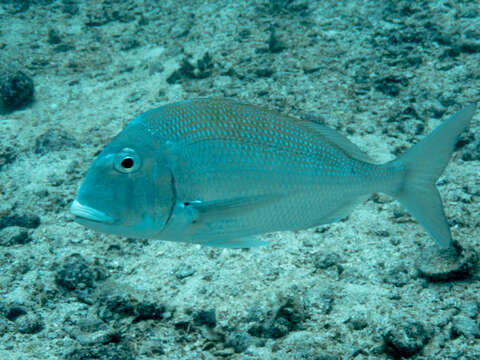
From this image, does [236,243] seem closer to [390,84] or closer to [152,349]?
[152,349]

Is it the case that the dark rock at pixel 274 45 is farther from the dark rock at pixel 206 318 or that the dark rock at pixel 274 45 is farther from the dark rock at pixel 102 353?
the dark rock at pixel 102 353

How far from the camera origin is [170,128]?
1.78m

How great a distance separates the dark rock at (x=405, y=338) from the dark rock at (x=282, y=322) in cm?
65

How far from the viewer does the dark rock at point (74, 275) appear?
3275 millimetres

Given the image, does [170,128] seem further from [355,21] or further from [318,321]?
[355,21]

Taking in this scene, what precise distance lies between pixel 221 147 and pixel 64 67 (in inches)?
303

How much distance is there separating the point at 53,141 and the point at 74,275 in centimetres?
301

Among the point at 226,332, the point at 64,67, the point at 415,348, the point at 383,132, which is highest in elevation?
the point at 64,67

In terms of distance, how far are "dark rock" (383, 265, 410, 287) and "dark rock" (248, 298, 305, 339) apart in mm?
816

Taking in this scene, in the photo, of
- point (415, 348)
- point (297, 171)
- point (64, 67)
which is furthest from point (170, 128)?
point (64, 67)

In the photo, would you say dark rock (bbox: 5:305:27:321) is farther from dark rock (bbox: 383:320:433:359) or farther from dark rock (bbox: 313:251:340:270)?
dark rock (bbox: 383:320:433:359)

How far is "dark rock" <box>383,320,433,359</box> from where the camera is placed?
2369 mm

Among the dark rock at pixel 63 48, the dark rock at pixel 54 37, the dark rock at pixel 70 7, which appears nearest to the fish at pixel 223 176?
the dark rock at pixel 63 48

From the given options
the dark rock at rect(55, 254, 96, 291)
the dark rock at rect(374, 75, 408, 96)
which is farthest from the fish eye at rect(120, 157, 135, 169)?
the dark rock at rect(374, 75, 408, 96)
